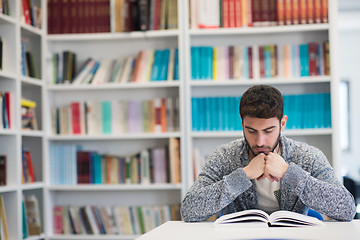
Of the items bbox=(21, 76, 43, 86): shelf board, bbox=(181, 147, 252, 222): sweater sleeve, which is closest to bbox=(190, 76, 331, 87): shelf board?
bbox=(21, 76, 43, 86): shelf board

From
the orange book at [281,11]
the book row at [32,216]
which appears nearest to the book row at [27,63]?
the book row at [32,216]

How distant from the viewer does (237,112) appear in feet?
12.3

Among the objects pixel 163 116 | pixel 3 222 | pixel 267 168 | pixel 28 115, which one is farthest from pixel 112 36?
pixel 267 168

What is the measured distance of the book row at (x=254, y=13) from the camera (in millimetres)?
3711

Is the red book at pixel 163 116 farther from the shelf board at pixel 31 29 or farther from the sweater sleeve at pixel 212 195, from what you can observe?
the sweater sleeve at pixel 212 195

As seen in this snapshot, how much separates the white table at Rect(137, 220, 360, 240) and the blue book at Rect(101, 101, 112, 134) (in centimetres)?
202

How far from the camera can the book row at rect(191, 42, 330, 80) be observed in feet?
12.3

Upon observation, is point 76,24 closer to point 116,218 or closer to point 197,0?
point 197,0

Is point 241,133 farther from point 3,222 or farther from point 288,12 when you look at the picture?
point 3,222

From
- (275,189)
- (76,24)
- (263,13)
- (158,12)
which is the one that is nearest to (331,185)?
(275,189)

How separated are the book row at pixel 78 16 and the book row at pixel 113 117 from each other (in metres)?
0.56

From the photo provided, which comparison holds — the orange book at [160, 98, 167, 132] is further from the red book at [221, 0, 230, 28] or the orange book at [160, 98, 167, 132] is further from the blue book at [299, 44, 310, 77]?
the blue book at [299, 44, 310, 77]

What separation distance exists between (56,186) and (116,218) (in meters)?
0.50

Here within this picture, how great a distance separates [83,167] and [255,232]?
235 cm
